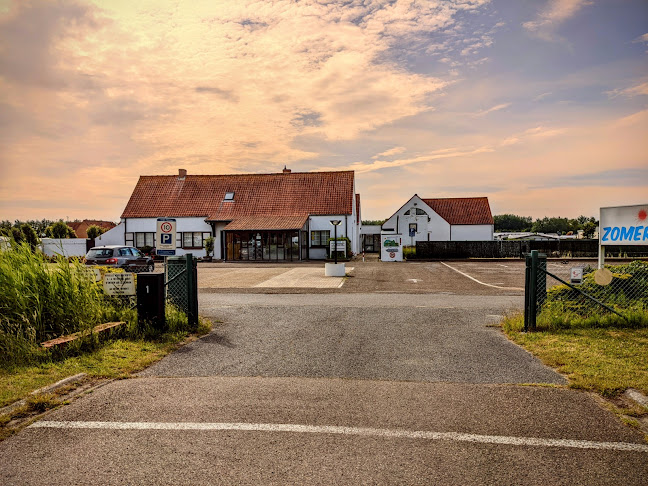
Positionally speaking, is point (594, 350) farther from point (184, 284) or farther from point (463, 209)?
point (463, 209)

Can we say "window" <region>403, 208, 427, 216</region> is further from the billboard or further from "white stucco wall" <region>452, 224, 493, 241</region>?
the billboard

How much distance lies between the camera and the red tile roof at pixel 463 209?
172 ft

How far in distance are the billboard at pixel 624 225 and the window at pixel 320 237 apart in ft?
96.1

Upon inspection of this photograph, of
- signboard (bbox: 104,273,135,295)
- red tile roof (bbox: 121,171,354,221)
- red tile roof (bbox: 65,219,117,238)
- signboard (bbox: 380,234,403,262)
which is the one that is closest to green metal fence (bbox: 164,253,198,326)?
signboard (bbox: 104,273,135,295)

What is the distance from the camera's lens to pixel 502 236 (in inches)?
2857

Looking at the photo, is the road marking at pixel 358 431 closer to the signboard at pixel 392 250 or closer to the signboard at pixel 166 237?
the signboard at pixel 166 237

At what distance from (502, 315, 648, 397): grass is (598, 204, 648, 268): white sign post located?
1513 mm

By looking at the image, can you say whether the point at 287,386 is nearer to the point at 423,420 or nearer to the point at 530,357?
the point at 423,420

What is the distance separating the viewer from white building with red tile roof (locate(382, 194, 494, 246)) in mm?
50625

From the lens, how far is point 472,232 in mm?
52125

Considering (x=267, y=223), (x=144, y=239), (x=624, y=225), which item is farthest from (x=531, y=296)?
(x=144, y=239)

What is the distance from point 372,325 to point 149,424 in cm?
581

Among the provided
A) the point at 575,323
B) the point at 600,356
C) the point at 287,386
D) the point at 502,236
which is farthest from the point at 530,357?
the point at 502,236

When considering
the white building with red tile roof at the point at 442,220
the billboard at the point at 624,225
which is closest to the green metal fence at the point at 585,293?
the billboard at the point at 624,225
